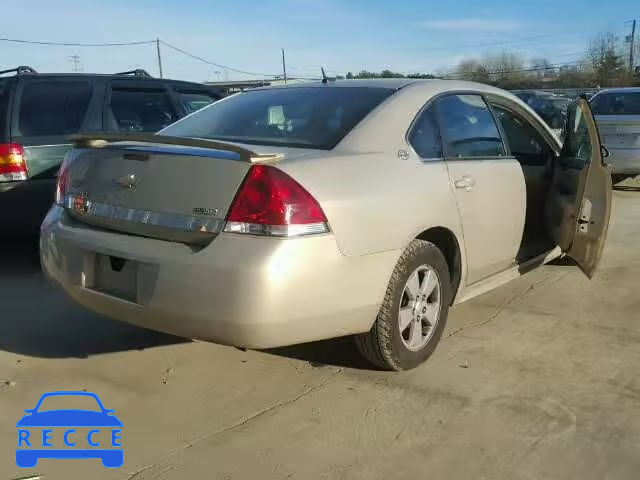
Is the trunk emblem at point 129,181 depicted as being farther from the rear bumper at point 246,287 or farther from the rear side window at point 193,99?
the rear side window at point 193,99

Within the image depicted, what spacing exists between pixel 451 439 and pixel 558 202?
241 cm

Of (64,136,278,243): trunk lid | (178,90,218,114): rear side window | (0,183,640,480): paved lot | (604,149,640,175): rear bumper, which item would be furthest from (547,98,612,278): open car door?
(604,149,640,175): rear bumper

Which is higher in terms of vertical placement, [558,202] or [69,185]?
[69,185]

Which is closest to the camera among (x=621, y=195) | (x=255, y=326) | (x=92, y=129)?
(x=255, y=326)

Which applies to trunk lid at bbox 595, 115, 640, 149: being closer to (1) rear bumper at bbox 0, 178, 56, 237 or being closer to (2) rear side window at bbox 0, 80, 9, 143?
(1) rear bumper at bbox 0, 178, 56, 237

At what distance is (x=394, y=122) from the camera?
3.43m

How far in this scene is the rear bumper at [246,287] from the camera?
8.90 ft

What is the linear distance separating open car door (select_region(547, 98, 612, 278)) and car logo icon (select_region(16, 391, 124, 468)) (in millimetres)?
3144

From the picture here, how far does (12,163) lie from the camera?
511 cm

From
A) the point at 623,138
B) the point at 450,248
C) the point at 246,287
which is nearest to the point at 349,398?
the point at 246,287

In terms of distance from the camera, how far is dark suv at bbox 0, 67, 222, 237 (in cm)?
514

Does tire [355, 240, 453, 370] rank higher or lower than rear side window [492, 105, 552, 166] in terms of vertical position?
lower

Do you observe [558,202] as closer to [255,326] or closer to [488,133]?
[488,133]

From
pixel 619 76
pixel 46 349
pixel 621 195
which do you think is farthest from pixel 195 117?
pixel 619 76
